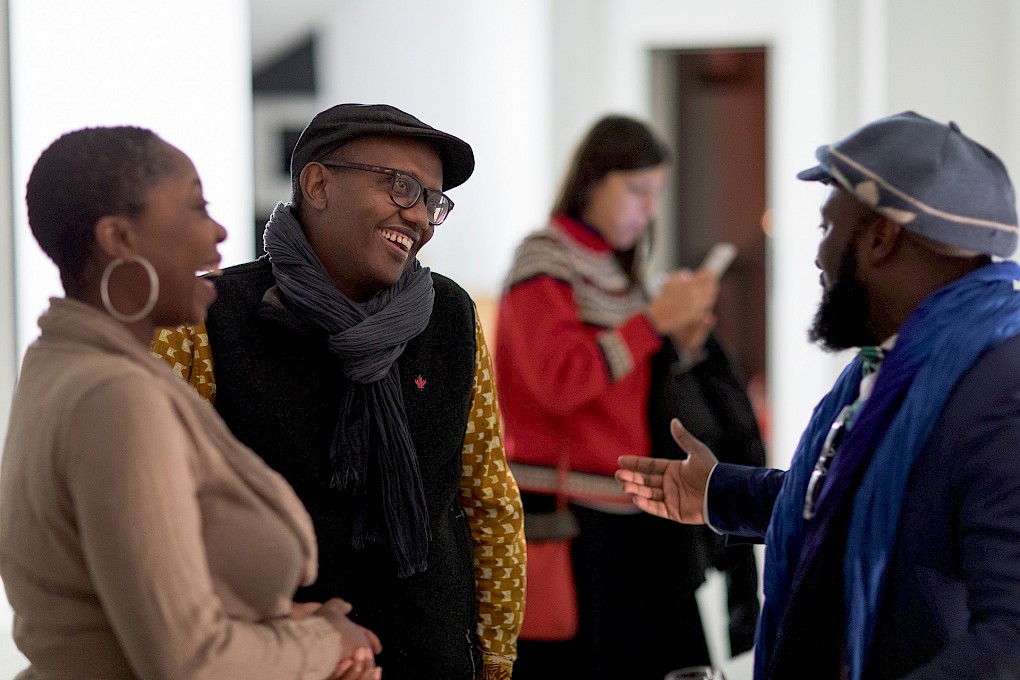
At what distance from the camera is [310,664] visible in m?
1.12

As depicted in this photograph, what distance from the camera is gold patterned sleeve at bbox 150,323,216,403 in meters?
1.43

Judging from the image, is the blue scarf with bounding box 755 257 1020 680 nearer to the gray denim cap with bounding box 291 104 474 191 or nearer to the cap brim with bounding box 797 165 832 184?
the cap brim with bounding box 797 165 832 184

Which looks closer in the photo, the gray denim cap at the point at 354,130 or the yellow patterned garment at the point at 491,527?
the gray denim cap at the point at 354,130

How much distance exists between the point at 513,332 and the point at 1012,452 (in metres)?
1.38

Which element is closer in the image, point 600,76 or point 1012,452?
point 1012,452

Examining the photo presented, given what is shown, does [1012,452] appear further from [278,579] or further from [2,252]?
[2,252]

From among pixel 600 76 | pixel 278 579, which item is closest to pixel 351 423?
pixel 278 579

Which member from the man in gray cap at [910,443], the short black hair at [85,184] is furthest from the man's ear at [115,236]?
the man in gray cap at [910,443]

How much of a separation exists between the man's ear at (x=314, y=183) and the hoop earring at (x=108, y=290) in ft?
1.48

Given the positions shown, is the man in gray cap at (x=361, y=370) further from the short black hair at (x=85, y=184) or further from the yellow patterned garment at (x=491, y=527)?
the short black hair at (x=85, y=184)

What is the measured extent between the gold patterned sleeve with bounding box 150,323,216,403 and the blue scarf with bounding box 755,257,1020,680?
837 mm

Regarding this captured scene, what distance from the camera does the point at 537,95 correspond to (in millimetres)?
4695

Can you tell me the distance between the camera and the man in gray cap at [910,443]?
131 centimetres

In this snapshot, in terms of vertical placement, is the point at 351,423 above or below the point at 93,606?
above
